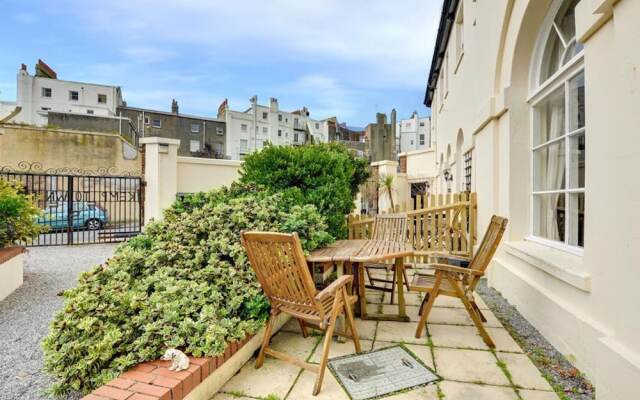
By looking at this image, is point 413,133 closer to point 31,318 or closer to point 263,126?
point 263,126

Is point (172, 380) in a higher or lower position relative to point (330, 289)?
lower

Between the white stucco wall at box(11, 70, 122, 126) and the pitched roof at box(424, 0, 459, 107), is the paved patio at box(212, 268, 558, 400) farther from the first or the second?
the white stucco wall at box(11, 70, 122, 126)

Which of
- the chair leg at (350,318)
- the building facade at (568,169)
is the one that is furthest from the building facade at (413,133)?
the chair leg at (350,318)

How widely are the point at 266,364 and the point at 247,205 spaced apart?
1711 mm

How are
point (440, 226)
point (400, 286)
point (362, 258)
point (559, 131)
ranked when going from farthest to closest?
point (440, 226) < point (400, 286) < point (559, 131) < point (362, 258)

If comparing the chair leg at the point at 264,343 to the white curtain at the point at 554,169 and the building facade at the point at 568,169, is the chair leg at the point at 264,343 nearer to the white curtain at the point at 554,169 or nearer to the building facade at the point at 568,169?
the building facade at the point at 568,169

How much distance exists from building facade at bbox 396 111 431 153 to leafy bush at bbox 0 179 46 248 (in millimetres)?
38593

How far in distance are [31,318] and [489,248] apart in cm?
462

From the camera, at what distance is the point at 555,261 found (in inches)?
111

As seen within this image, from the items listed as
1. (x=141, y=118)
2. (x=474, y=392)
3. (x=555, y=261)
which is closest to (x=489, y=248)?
(x=555, y=261)

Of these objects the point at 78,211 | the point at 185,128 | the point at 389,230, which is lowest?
the point at 389,230

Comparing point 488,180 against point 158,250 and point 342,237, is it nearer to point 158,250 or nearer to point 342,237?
point 342,237

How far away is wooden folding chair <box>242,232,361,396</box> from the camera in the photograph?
214 centimetres

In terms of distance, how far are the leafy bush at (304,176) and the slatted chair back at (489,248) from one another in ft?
7.13
